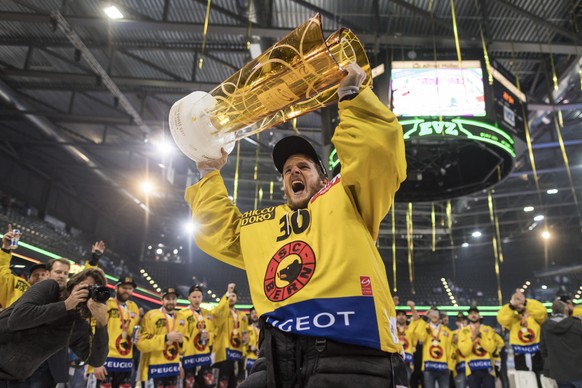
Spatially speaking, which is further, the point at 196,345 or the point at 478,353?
the point at 478,353

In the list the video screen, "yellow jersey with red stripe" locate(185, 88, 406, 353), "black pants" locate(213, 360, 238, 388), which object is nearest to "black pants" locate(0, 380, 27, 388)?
"yellow jersey with red stripe" locate(185, 88, 406, 353)

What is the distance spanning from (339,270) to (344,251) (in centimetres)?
6

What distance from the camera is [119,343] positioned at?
5430 mm

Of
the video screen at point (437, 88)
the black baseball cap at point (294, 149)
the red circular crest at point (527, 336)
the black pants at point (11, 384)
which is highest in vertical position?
the video screen at point (437, 88)

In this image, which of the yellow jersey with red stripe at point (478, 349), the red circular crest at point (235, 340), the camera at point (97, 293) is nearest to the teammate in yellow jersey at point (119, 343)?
the red circular crest at point (235, 340)

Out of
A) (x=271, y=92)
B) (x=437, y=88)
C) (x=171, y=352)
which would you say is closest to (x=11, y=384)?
(x=271, y=92)

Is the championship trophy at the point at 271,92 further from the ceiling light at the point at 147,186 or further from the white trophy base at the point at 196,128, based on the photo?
the ceiling light at the point at 147,186

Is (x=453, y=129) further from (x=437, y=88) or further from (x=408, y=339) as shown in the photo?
(x=408, y=339)

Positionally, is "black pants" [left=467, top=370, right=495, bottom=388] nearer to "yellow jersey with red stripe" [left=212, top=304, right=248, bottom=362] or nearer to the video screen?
"yellow jersey with red stripe" [left=212, top=304, right=248, bottom=362]

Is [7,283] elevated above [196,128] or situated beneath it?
situated beneath

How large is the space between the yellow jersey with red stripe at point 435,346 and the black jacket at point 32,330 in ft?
22.3

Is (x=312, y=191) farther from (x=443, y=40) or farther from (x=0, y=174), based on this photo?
(x=0, y=174)

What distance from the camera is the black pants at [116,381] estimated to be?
5.18m

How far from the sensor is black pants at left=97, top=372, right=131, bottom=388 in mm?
5184
